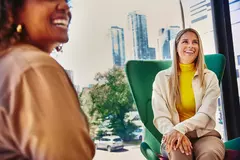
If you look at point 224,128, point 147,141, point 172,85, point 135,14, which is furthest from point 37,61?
point 224,128

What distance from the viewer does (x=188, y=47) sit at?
1.88 metres

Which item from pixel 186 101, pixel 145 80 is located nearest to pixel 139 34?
pixel 145 80

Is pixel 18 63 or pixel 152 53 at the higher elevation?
pixel 152 53

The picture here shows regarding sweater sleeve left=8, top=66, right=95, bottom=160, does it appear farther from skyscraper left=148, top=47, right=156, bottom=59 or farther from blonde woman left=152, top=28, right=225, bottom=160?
skyscraper left=148, top=47, right=156, bottom=59

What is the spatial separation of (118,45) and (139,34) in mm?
199

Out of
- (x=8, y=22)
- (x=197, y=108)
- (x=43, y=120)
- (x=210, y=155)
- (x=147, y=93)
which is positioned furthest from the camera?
(x=147, y=93)

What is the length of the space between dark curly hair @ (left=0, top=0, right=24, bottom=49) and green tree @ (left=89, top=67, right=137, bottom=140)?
61.6 inches

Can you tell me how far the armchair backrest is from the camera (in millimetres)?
1974

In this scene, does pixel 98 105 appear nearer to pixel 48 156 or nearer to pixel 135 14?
pixel 135 14

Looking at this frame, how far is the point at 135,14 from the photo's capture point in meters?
2.33

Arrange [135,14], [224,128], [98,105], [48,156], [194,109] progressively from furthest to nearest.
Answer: [224,128] → [135,14] → [98,105] → [194,109] → [48,156]

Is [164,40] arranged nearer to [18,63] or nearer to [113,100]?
[113,100]

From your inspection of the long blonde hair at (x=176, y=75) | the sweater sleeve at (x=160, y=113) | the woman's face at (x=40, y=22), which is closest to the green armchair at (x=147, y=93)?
the sweater sleeve at (x=160, y=113)

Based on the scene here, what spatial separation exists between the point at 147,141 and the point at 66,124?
63.4 inches
